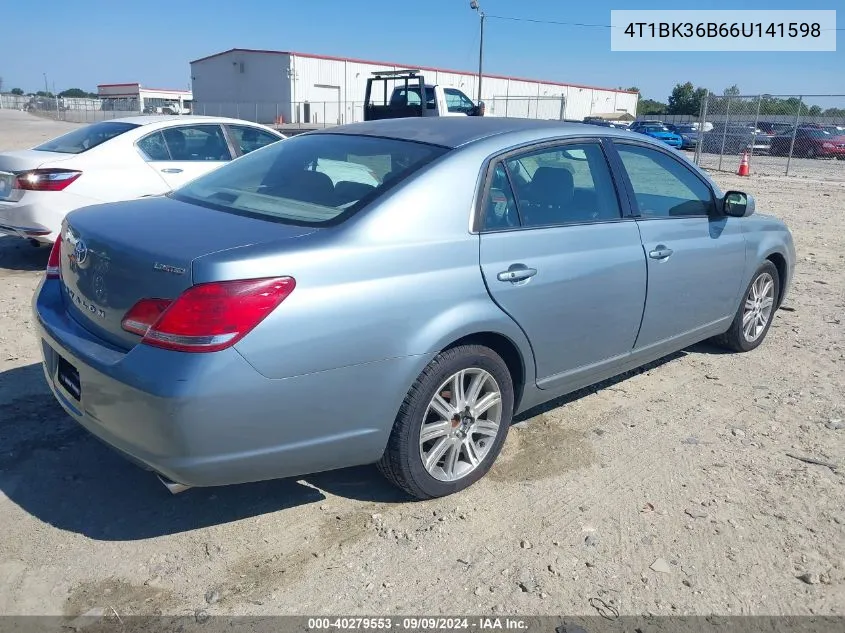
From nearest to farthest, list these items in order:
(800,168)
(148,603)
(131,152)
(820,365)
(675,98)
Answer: (148,603) → (820,365) → (131,152) → (800,168) → (675,98)

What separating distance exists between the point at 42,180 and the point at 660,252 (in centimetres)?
554

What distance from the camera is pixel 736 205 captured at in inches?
175

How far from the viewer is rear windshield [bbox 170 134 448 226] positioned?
9.77 ft

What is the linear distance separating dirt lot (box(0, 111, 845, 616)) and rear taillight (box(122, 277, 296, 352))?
92 centimetres

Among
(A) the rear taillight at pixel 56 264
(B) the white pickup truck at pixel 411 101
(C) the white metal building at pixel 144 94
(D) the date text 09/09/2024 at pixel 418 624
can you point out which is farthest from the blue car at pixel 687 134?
(C) the white metal building at pixel 144 94

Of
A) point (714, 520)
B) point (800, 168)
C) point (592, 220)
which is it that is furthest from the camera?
point (800, 168)

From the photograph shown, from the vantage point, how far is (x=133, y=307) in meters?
2.56

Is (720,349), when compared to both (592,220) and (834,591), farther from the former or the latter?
(834,591)

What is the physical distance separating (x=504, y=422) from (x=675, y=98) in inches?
3191

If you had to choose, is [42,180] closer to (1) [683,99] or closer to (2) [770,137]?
(2) [770,137]

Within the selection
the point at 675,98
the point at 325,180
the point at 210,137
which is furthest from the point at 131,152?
the point at 675,98

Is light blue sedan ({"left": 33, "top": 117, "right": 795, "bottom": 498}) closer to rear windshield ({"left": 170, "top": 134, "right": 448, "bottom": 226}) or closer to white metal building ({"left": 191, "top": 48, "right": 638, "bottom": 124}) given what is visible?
rear windshield ({"left": 170, "top": 134, "right": 448, "bottom": 226})

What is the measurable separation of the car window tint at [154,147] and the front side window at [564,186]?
4972mm

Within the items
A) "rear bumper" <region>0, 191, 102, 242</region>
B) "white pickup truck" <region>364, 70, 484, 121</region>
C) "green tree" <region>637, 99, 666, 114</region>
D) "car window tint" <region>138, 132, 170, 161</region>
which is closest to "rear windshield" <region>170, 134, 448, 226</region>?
"rear bumper" <region>0, 191, 102, 242</region>
